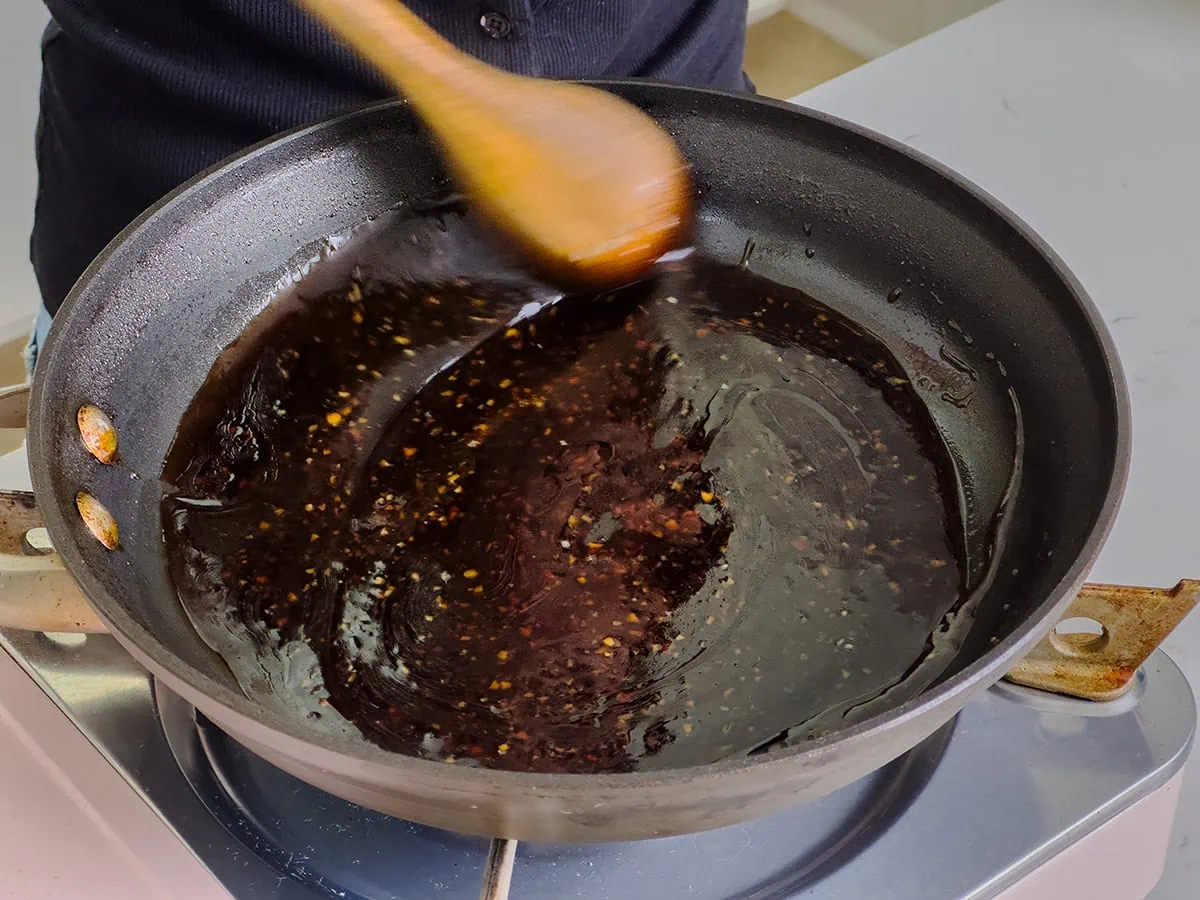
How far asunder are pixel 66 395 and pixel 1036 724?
18.6 inches

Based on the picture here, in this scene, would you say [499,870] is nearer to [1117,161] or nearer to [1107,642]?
[1107,642]

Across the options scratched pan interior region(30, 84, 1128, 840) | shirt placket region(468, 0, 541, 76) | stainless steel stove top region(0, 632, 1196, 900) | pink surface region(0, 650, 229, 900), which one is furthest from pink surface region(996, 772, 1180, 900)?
shirt placket region(468, 0, 541, 76)

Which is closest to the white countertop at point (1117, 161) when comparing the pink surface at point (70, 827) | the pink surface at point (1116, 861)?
the pink surface at point (1116, 861)

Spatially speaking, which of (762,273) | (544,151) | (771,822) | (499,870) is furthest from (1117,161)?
(499,870)

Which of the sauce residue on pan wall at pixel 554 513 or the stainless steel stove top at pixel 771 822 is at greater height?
the sauce residue on pan wall at pixel 554 513

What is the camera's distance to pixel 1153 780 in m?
0.53

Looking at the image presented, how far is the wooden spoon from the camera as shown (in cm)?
63

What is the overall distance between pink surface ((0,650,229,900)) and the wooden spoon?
369 millimetres

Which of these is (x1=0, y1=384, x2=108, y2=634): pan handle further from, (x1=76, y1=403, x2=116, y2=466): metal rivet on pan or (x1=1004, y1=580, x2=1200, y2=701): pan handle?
(x1=1004, y1=580, x2=1200, y2=701): pan handle

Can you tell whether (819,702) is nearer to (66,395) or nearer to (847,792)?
(847,792)

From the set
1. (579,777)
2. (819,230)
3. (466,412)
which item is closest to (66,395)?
(466,412)

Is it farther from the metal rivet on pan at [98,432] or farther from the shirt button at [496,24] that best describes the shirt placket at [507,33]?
the metal rivet on pan at [98,432]

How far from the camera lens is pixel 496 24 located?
25.7 inches

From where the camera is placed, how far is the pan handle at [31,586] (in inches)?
20.2
